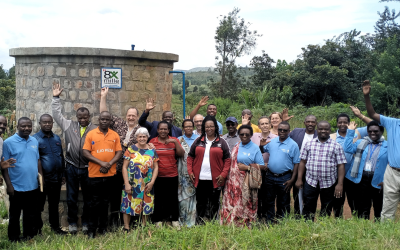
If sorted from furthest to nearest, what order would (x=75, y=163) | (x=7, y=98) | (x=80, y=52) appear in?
(x=7, y=98) < (x=80, y=52) < (x=75, y=163)

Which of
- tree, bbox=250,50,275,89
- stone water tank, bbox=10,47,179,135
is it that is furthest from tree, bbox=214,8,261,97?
stone water tank, bbox=10,47,179,135

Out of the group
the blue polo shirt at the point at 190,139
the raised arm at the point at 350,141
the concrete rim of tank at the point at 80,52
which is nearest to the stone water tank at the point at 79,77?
the concrete rim of tank at the point at 80,52

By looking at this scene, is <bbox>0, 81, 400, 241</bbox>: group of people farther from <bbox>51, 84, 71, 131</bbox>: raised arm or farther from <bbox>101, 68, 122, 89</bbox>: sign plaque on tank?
<bbox>101, 68, 122, 89</bbox>: sign plaque on tank

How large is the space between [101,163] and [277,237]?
2459 mm

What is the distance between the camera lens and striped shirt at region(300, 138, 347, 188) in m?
4.68

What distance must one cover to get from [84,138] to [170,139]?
125 cm

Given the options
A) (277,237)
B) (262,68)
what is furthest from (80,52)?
(262,68)

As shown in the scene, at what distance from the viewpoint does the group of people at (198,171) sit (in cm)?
470

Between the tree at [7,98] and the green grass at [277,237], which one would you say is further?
the tree at [7,98]

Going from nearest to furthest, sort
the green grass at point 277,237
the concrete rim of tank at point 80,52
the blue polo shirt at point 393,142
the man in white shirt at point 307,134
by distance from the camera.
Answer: the green grass at point 277,237 → the blue polo shirt at point 393,142 → the man in white shirt at point 307,134 → the concrete rim of tank at point 80,52

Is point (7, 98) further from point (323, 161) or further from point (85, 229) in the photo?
point (323, 161)

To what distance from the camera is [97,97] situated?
6.06 meters

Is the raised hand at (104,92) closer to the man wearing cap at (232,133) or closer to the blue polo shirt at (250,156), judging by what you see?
the man wearing cap at (232,133)

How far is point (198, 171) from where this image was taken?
16.0 feet
